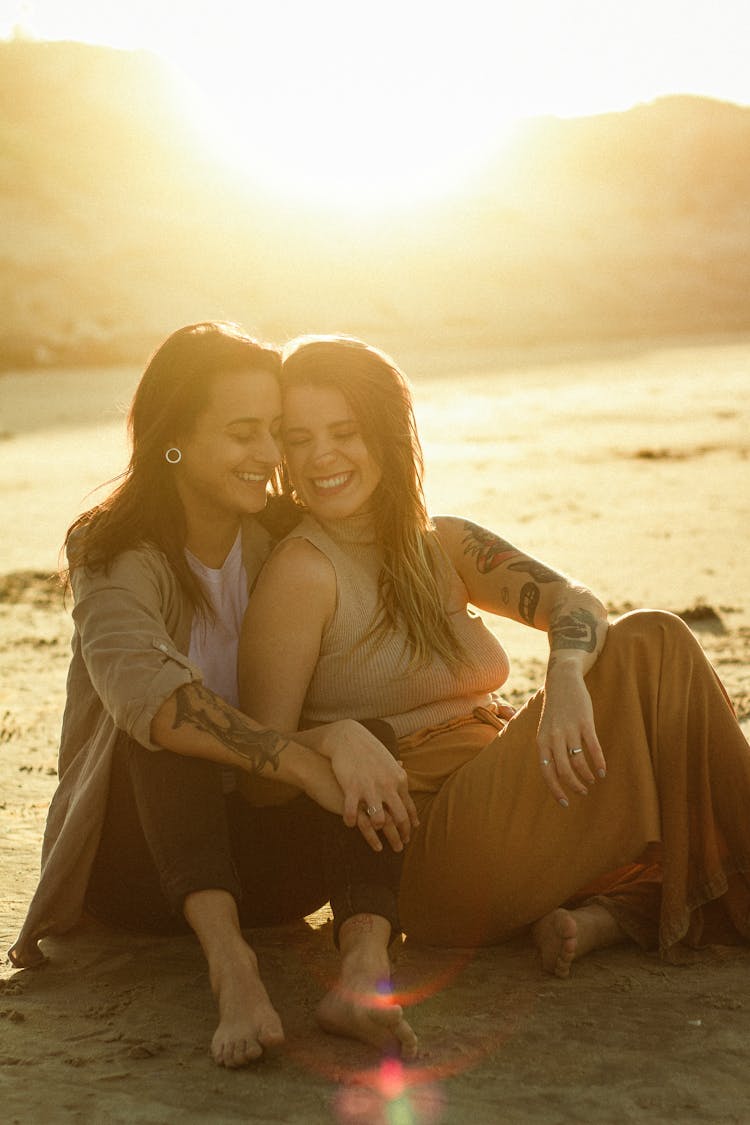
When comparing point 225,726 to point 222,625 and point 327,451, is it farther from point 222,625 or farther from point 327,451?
point 327,451

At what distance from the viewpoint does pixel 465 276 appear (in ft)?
97.6

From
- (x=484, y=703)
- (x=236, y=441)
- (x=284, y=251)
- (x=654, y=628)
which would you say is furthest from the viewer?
(x=284, y=251)

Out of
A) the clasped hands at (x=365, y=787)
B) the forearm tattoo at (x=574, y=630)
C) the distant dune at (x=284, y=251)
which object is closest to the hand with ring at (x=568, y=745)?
the forearm tattoo at (x=574, y=630)

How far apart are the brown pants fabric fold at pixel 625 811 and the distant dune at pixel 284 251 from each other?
19.4 meters

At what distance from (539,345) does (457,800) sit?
23.4 m

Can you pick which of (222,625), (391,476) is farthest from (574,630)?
(222,625)

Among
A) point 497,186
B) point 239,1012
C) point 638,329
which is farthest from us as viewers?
point 497,186

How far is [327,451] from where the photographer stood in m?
3.13

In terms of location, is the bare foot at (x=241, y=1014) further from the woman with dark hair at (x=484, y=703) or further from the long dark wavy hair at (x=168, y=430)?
the long dark wavy hair at (x=168, y=430)

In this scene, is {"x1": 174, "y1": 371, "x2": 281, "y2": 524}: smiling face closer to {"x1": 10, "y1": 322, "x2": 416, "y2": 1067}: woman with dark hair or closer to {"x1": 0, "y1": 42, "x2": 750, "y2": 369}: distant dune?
{"x1": 10, "y1": 322, "x2": 416, "y2": 1067}: woman with dark hair

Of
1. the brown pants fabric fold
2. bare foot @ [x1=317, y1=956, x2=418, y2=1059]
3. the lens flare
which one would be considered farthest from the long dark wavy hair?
the lens flare

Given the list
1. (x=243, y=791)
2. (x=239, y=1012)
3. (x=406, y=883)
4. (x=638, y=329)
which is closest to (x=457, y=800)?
(x=406, y=883)

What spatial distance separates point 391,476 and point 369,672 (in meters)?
0.45

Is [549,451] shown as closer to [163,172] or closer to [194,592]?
[194,592]
